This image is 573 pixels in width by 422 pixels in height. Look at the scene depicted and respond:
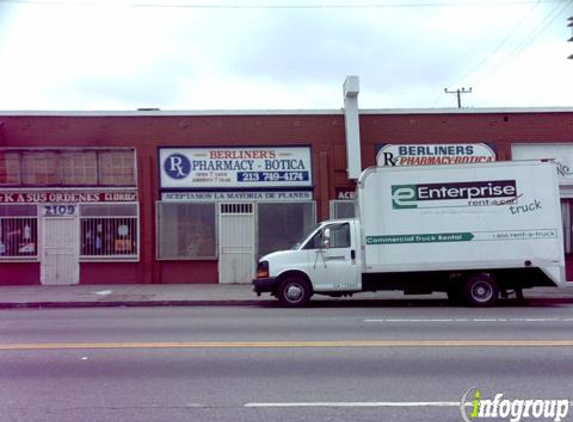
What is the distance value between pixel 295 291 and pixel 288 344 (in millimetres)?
5464

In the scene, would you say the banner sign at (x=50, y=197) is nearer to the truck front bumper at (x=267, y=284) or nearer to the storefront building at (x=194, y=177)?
the storefront building at (x=194, y=177)

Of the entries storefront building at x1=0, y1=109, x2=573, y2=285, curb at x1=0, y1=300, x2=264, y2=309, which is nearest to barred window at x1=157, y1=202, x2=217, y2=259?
storefront building at x1=0, y1=109, x2=573, y2=285

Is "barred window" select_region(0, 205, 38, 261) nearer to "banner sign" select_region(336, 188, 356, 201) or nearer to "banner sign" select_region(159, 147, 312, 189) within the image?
"banner sign" select_region(159, 147, 312, 189)

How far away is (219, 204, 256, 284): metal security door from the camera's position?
65.8 feet

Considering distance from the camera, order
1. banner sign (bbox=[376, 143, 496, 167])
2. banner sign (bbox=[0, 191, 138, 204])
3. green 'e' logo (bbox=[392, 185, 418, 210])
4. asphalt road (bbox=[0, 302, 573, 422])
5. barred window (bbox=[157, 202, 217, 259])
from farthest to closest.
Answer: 1. banner sign (bbox=[376, 143, 496, 167])
2. barred window (bbox=[157, 202, 217, 259])
3. banner sign (bbox=[0, 191, 138, 204])
4. green 'e' logo (bbox=[392, 185, 418, 210])
5. asphalt road (bbox=[0, 302, 573, 422])

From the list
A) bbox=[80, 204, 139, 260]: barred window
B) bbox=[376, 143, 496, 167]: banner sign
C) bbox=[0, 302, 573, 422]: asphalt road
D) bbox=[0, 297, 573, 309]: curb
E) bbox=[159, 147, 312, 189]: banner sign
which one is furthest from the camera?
bbox=[376, 143, 496, 167]: banner sign

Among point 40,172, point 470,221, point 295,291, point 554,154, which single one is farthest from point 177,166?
point 554,154

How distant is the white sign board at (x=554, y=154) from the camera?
20.3 metres

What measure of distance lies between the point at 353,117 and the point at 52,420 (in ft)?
50.7

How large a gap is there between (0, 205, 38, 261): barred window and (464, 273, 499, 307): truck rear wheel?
41.9ft

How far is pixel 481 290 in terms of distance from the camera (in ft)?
48.3

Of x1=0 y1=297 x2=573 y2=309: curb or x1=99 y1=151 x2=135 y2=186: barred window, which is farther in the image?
x1=99 y1=151 x2=135 y2=186: barred window

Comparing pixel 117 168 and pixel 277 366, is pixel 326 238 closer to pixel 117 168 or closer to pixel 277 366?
pixel 277 366

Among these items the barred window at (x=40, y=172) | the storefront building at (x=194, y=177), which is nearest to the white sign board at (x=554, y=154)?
the storefront building at (x=194, y=177)
